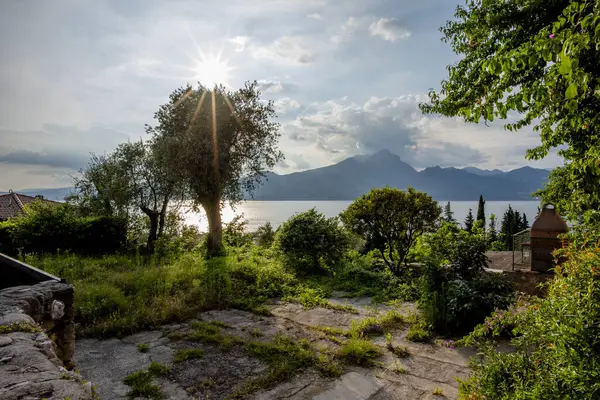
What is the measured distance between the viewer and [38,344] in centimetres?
235

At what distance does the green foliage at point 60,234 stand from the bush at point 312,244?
7.17 m

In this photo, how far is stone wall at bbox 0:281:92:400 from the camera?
1.70 meters

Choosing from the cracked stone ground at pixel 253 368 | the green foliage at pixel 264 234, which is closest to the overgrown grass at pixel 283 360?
the cracked stone ground at pixel 253 368

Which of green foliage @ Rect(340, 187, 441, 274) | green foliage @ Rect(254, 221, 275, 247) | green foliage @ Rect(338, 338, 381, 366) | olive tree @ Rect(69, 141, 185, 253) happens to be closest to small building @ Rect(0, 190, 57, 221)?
olive tree @ Rect(69, 141, 185, 253)

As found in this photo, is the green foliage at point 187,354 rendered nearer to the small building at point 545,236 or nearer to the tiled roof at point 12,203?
the small building at point 545,236

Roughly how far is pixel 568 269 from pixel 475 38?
612 cm

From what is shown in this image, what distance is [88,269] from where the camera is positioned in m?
8.84

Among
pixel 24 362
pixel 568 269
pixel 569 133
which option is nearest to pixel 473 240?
pixel 569 133

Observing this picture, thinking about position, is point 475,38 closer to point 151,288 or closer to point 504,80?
point 504,80

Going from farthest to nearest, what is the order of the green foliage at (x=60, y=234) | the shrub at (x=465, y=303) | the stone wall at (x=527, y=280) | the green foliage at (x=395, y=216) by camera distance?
the green foliage at (x=60, y=234)
the green foliage at (x=395, y=216)
the stone wall at (x=527, y=280)
the shrub at (x=465, y=303)

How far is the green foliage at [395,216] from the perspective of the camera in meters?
9.10

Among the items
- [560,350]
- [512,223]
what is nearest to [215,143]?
[560,350]

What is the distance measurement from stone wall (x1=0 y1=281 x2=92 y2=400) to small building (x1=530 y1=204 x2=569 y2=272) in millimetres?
7685

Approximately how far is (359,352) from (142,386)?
105 inches
